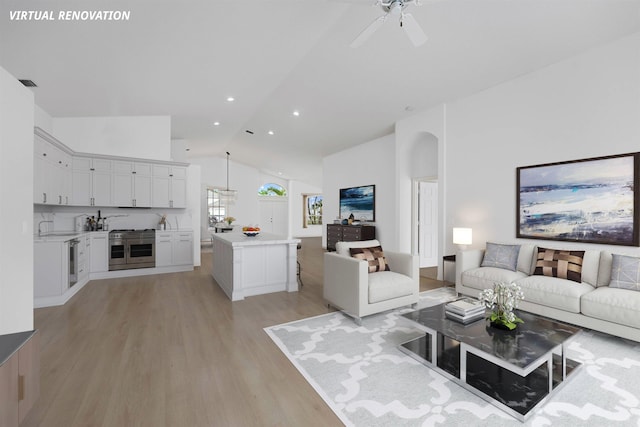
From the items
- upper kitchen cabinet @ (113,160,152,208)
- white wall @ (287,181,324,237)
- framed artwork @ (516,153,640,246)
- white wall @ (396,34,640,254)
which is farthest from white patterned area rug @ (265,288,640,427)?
white wall @ (287,181,324,237)

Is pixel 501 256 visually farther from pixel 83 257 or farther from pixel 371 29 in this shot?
pixel 83 257

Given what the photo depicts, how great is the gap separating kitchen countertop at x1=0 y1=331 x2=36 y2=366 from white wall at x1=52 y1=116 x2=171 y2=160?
496 cm

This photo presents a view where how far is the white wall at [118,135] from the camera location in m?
5.18

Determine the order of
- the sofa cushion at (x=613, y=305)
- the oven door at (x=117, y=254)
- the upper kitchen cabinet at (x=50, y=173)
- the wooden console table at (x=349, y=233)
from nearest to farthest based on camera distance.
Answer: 1. the sofa cushion at (x=613, y=305)
2. the upper kitchen cabinet at (x=50, y=173)
3. the oven door at (x=117, y=254)
4. the wooden console table at (x=349, y=233)

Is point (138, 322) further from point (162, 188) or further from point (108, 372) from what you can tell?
point (162, 188)

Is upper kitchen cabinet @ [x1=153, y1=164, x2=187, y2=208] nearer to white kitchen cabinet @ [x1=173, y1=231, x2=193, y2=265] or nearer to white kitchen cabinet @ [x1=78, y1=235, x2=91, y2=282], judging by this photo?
white kitchen cabinet @ [x1=173, y1=231, x2=193, y2=265]

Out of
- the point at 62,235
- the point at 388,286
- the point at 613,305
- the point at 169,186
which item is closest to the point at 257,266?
the point at 388,286

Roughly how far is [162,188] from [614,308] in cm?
687

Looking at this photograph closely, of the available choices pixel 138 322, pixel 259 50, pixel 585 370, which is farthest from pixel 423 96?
pixel 138 322

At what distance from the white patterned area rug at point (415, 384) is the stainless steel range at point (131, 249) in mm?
3844

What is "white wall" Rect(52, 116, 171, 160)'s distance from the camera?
518 centimetres

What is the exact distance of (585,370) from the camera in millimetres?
2262

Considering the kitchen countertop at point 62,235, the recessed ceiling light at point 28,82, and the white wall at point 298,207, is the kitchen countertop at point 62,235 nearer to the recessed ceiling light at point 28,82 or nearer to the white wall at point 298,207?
the recessed ceiling light at point 28,82

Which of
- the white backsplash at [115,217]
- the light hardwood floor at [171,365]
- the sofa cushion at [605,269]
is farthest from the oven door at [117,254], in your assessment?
the sofa cushion at [605,269]
